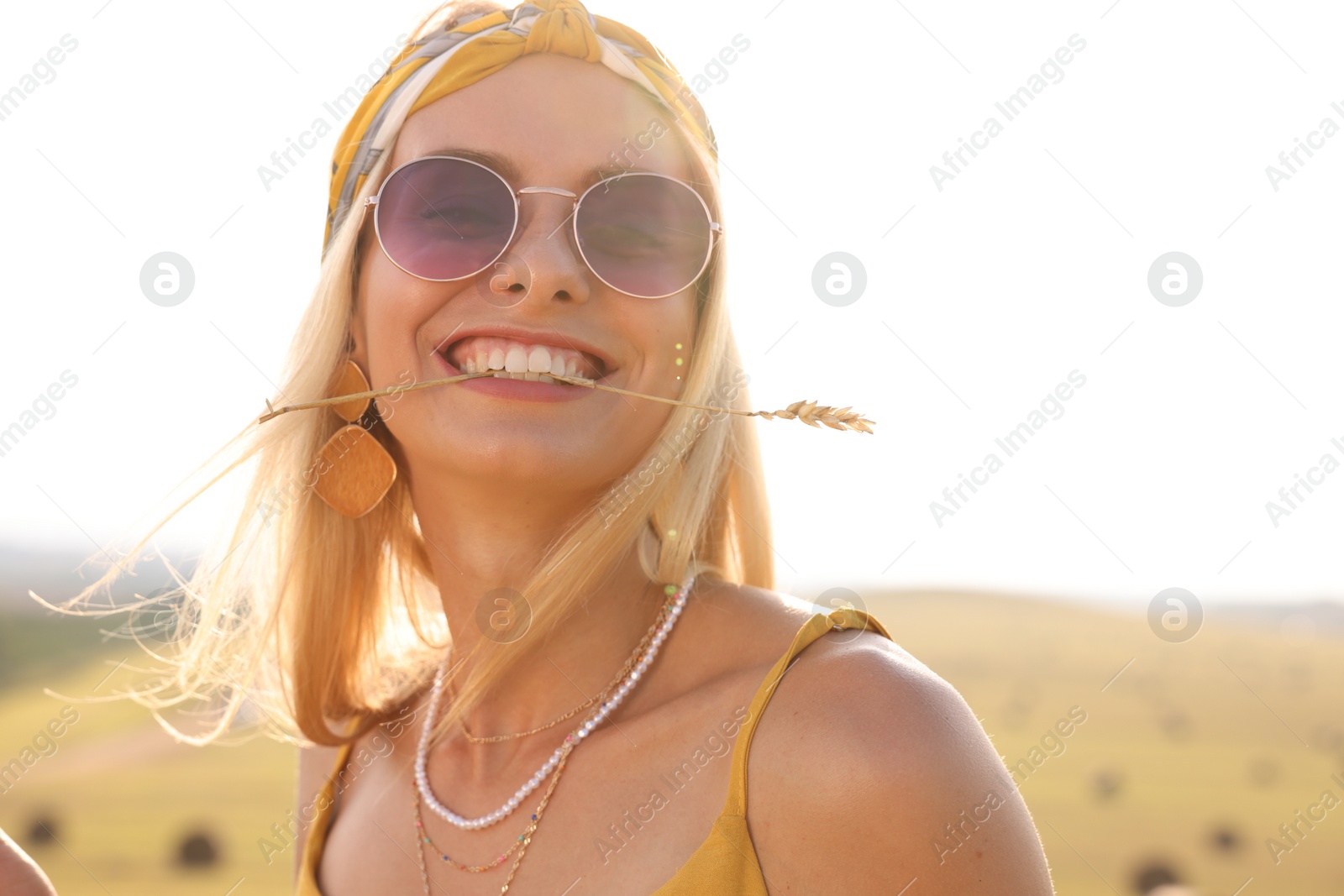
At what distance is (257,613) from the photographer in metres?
3.04

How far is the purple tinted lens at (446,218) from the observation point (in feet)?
7.13

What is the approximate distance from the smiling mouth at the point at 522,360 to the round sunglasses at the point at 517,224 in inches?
6.6

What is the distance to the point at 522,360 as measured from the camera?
2141mm

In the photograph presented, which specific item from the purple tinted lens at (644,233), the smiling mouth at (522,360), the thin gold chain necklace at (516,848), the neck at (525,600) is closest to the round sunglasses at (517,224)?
the purple tinted lens at (644,233)

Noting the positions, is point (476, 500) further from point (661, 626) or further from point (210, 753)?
point (210, 753)

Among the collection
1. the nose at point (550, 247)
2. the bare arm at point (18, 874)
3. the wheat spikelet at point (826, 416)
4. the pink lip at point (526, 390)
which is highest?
the wheat spikelet at point (826, 416)

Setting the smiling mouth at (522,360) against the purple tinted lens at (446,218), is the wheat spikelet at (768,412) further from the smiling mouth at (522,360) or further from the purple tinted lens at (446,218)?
the purple tinted lens at (446,218)

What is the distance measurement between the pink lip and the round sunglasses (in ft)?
0.83

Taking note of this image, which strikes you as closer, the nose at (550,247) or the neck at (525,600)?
the nose at (550,247)

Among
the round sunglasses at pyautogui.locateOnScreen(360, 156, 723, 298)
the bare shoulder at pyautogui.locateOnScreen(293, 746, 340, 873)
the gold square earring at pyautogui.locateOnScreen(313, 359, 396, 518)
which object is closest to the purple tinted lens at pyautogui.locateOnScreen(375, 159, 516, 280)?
the round sunglasses at pyautogui.locateOnScreen(360, 156, 723, 298)

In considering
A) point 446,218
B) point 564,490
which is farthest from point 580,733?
point 446,218

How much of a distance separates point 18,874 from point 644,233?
6.06ft

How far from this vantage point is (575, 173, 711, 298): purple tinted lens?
2164 mm

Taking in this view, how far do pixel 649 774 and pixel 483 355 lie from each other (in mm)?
997
